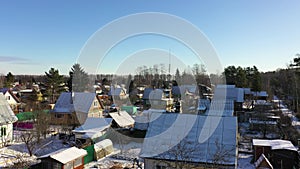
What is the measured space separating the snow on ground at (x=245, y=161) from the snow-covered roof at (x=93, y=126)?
7485 millimetres

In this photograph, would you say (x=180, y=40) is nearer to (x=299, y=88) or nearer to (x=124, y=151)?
(x=124, y=151)

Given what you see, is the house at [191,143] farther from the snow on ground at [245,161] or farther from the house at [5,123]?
the house at [5,123]

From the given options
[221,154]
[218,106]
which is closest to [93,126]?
[221,154]

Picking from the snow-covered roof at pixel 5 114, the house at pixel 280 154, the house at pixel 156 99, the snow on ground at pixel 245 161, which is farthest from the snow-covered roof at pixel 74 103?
the house at pixel 280 154

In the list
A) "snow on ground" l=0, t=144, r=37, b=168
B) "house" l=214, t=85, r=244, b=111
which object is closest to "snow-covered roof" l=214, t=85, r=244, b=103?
"house" l=214, t=85, r=244, b=111

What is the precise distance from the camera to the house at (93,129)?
498 inches

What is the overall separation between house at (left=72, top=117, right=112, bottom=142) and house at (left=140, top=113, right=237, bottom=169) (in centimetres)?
522

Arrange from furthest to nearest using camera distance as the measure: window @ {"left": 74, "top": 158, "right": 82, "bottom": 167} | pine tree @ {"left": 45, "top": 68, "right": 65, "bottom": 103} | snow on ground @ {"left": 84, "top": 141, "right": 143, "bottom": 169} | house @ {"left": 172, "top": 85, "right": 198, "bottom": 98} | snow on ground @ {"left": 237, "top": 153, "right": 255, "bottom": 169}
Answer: house @ {"left": 172, "top": 85, "right": 198, "bottom": 98} < pine tree @ {"left": 45, "top": 68, "right": 65, "bottom": 103} < snow on ground @ {"left": 84, "top": 141, "right": 143, "bottom": 169} < snow on ground @ {"left": 237, "top": 153, "right": 255, "bottom": 169} < window @ {"left": 74, "top": 158, "right": 82, "bottom": 167}

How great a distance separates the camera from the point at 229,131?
26.0 ft

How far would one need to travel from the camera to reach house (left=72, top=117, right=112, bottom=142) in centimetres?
1266

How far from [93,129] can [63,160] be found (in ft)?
16.4

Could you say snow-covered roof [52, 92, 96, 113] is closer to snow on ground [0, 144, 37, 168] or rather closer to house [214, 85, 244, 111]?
snow on ground [0, 144, 37, 168]

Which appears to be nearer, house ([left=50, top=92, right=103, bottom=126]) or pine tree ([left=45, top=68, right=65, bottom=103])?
house ([left=50, top=92, right=103, bottom=126])

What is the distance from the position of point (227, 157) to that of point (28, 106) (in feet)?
70.9
